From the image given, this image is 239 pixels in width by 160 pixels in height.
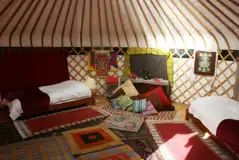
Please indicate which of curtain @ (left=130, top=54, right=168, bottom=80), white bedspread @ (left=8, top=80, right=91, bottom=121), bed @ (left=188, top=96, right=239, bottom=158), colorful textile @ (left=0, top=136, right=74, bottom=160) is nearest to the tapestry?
curtain @ (left=130, top=54, right=168, bottom=80)

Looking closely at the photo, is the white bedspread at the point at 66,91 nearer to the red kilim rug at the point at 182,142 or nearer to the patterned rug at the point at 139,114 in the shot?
the patterned rug at the point at 139,114

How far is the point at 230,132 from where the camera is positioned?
1.88 metres

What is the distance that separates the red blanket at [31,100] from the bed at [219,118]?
1.98 meters

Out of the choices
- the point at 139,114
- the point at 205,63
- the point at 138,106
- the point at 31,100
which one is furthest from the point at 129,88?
the point at 31,100

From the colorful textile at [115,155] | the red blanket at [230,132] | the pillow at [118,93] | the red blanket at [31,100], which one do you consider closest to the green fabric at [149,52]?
the pillow at [118,93]

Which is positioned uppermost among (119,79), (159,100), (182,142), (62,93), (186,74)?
(186,74)

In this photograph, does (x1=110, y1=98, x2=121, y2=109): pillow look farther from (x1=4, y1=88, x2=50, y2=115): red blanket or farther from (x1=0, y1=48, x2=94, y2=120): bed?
(x1=4, y1=88, x2=50, y2=115): red blanket

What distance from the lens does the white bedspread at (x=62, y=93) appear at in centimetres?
269

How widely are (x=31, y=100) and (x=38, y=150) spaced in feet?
3.09

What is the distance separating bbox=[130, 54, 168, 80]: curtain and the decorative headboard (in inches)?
49.2

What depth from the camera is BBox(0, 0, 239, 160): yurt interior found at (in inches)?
84.7

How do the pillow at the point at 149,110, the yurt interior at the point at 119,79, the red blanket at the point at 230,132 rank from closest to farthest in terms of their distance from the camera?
the red blanket at the point at 230,132
the yurt interior at the point at 119,79
the pillow at the point at 149,110

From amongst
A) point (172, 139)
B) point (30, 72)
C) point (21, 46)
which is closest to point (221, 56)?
point (172, 139)

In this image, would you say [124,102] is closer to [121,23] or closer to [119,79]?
[119,79]
